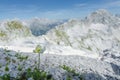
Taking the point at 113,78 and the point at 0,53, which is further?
the point at 113,78

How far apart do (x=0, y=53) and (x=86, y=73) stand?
24.5 ft

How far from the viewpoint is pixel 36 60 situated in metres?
25.1

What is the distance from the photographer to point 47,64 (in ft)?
80.9

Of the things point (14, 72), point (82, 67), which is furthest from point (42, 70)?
point (82, 67)

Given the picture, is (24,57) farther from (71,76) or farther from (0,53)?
(71,76)

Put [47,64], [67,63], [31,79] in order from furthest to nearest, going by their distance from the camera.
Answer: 1. [67,63]
2. [47,64]
3. [31,79]

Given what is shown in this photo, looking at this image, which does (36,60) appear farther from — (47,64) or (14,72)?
(14,72)

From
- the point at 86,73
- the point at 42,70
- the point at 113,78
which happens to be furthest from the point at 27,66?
the point at 113,78

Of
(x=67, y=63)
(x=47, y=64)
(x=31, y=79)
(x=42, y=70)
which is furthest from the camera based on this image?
(x=67, y=63)

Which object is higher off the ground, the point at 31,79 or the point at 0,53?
the point at 0,53

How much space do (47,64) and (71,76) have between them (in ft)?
7.65

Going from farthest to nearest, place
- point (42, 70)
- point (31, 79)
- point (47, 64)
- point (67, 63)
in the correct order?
point (67, 63)
point (47, 64)
point (42, 70)
point (31, 79)

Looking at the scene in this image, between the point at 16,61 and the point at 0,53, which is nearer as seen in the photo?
the point at 16,61

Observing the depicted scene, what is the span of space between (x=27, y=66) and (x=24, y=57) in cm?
297
